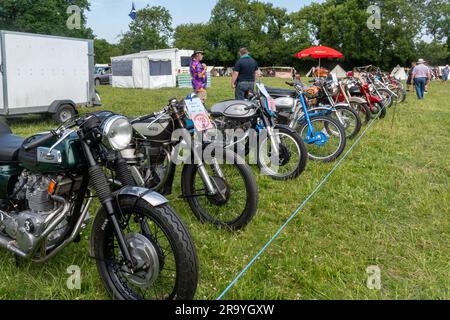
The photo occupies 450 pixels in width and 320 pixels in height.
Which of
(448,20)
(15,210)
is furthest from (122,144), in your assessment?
(448,20)

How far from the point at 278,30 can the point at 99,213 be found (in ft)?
236

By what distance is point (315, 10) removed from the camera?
61344 millimetres

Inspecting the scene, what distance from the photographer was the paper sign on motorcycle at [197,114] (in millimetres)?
3402

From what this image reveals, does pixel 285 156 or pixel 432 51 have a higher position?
pixel 432 51

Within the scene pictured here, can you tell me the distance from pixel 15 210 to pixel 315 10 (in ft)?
213

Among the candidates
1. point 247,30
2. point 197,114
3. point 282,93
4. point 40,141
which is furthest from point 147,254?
point 247,30

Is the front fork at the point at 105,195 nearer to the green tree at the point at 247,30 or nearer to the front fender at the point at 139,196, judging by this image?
the front fender at the point at 139,196

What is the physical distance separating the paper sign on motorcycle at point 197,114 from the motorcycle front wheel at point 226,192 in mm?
303

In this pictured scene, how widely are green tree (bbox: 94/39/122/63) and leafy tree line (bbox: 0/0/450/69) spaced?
0.16m

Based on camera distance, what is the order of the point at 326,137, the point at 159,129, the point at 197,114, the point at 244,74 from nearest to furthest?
the point at 197,114, the point at 159,129, the point at 326,137, the point at 244,74

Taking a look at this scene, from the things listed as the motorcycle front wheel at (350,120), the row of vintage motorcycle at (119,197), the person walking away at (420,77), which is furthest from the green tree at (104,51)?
the row of vintage motorcycle at (119,197)

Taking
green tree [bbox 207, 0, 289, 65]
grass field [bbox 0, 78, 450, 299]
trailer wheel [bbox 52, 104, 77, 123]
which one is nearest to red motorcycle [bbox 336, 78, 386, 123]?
grass field [bbox 0, 78, 450, 299]

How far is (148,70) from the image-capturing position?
2152 cm

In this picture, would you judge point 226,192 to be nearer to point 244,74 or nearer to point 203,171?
point 203,171
